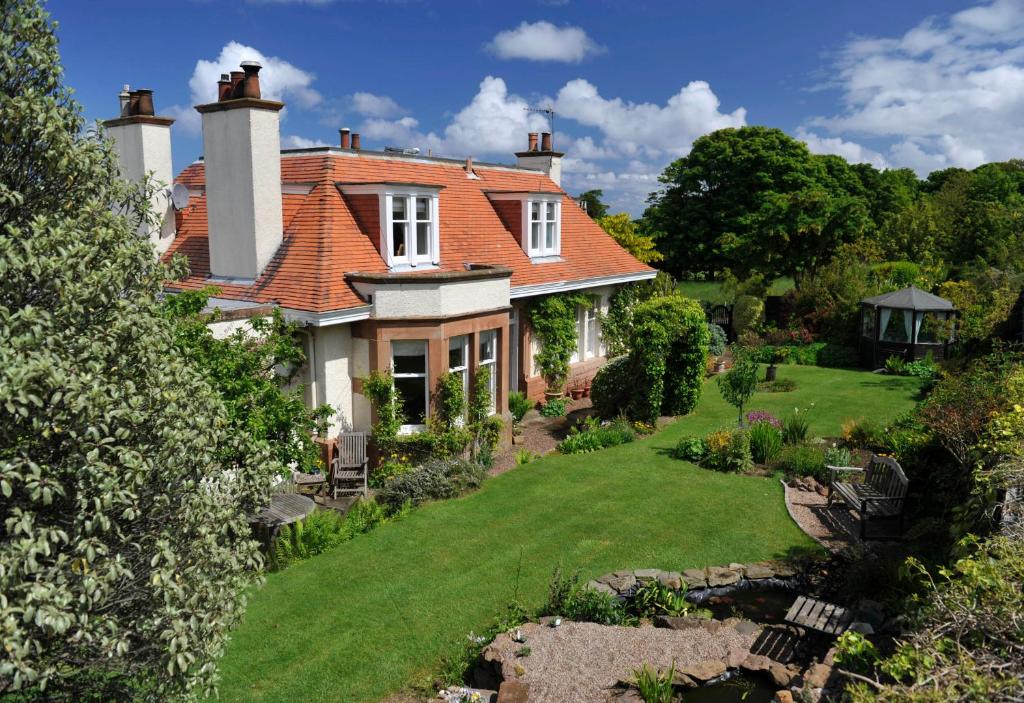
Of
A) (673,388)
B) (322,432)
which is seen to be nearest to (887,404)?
(673,388)

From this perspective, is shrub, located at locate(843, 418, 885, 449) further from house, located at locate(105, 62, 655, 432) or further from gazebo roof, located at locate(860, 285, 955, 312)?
gazebo roof, located at locate(860, 285, 955, 312)

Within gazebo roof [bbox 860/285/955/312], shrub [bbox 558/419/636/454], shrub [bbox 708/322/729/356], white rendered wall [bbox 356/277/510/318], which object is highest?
white rendered wall [bbox 356/277/510/318]

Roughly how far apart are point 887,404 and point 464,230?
43.4ft

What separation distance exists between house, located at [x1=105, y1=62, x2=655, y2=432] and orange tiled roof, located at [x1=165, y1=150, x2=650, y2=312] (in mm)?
47

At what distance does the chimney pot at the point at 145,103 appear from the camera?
18219 millimetres

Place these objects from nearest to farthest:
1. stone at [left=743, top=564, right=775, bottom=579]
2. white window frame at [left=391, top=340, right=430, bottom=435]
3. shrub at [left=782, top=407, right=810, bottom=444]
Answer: stone at [left=743, top=564, right=775, bottom=579] → white window frame at [left=391, top=340, right=430, bottom=435] → shrub at [left=782, top=407, right=810, bottom=444]

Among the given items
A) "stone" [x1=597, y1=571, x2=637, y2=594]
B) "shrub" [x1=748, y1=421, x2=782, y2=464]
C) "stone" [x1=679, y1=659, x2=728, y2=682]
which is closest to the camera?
"stone" [x1=679, y1=659, x2=728, y2=682]

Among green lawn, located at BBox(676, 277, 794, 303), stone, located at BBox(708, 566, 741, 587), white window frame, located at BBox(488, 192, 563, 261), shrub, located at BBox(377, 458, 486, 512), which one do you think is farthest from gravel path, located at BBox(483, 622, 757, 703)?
green lawn, located at BBox(676, 277, 794, 303)

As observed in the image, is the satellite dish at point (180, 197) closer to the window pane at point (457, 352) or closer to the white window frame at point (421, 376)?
the white window frame at point (421, 376)

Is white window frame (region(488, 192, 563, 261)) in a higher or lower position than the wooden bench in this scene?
higher

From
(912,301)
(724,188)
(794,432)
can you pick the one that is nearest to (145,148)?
(794,432)

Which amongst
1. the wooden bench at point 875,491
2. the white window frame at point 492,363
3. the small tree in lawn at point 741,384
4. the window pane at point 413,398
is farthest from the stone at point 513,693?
the small tree in lawn at point 741,384

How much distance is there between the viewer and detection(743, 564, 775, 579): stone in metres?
11.2

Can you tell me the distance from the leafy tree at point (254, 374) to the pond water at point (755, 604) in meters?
6.89
